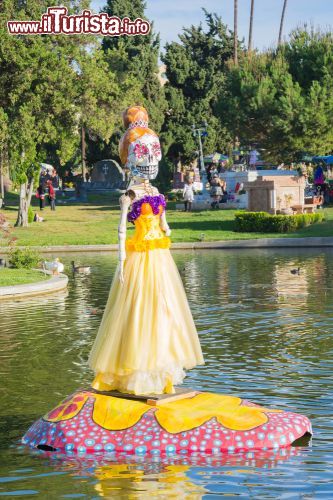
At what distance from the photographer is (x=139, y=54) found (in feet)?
223

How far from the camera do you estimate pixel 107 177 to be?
66.8m

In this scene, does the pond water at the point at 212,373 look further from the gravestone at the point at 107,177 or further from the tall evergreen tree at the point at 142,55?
the tall evergreen tree at the point at 142,55

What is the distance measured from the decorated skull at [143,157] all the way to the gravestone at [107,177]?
183 feet

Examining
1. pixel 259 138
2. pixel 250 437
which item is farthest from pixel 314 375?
pixel 259 138

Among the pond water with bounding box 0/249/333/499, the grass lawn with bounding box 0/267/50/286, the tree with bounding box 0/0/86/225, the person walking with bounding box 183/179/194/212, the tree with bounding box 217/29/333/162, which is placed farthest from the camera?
the tree with bounding box 217/29/333/162

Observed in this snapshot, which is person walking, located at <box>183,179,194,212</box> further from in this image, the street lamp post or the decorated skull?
the decorated skull

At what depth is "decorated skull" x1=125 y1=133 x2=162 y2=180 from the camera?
978cm

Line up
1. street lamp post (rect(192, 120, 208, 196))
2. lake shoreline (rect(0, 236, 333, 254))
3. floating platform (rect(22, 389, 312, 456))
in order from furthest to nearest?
street lamp post (rect(192, 120, 208, 196))
lake shoreline (rect(0, 236, 333, 254))
floating platform (rect(22, 389, 312, 456))

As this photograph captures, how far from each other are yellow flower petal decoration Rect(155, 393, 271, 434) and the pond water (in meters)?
0.33

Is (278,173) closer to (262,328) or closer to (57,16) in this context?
(57,16)

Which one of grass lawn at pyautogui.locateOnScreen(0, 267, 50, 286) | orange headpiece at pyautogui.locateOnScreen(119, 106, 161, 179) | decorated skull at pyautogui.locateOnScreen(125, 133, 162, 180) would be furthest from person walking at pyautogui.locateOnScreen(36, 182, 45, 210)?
decorated skull at pyautogui.locateOnScreen(125, 133, 162, 180)

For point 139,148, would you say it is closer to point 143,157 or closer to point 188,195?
point 143,157

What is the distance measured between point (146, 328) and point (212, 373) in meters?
3.20

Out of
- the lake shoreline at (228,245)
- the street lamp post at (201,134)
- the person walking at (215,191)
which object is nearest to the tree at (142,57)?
the street lamp post at (201,134)
